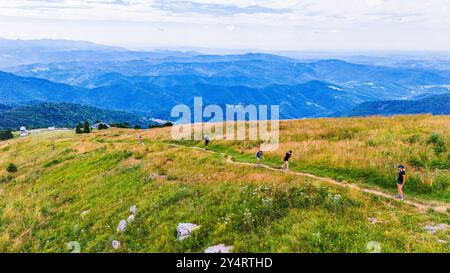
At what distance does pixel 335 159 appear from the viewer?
19.9m

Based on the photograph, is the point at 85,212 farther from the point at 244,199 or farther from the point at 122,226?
the point at 244,199

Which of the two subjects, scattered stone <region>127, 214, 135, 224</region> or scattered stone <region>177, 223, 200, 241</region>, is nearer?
scattered stone <region>177, 223, 200, 241</region>

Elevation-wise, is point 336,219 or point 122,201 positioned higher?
point 336,219

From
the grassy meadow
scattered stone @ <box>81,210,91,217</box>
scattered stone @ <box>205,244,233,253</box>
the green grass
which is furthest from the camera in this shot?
scattered stone @ <box>81,210,91,217</box>

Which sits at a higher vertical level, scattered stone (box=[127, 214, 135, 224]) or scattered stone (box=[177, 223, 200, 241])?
scattered stone (box=[177, 223, 200, 241])

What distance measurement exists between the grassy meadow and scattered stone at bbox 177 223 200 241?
29 centimetres

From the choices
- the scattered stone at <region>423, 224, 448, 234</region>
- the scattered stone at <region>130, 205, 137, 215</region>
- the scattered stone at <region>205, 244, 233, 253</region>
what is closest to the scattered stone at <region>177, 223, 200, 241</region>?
the scattered stone at <region>205, 244, 233, 253</region>

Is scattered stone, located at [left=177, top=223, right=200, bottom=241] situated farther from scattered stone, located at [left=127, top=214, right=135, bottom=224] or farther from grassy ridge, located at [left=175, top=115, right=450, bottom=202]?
grassy ridge, located at [left=175, top=115, right=450, bottom=202]

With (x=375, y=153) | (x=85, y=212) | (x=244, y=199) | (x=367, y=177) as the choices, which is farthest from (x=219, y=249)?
(x=375, y=153)

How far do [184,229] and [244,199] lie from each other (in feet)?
10.4

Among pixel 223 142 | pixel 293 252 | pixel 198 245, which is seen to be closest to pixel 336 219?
pixel 293 252

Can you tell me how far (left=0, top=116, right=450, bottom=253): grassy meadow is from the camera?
1098cm
